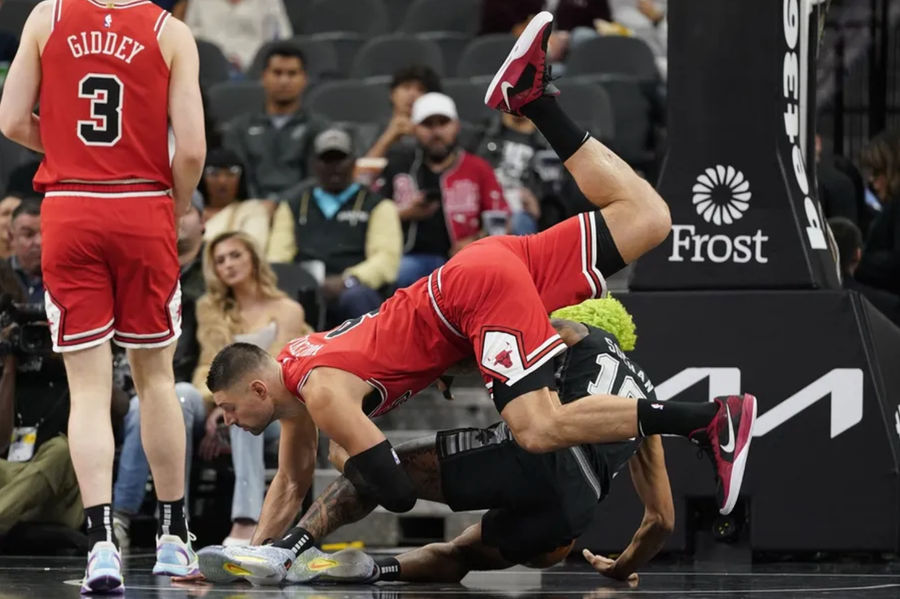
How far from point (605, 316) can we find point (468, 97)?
5.38 metres

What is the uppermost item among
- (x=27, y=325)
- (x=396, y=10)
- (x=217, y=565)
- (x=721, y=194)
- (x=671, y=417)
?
(x=396, y=10)

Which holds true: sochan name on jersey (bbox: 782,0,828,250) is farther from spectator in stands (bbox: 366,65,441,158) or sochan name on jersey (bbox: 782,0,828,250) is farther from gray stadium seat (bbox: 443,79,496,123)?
gray stadium seat (bbox: 443,79,496,123)

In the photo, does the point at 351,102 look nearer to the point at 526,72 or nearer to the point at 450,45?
the point at 450,45

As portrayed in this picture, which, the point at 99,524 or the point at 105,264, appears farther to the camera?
the point at 105,264

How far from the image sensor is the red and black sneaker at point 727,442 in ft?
16.4

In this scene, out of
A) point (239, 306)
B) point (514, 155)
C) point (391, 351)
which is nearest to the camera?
point (391, 351)

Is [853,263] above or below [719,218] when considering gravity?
below

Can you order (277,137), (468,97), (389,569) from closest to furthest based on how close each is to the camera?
(389,569)
(277,137)
(468,97)

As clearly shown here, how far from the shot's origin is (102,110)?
501 cm

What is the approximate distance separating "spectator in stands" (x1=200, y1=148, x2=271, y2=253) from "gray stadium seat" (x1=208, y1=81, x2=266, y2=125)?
2062mm

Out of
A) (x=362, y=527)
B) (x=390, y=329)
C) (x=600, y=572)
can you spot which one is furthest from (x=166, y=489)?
(x=362, y=527)

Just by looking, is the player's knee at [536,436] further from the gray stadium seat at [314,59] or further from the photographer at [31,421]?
the gray stadium seat at [314,59]

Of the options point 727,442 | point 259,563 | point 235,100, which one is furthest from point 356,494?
point 235,100

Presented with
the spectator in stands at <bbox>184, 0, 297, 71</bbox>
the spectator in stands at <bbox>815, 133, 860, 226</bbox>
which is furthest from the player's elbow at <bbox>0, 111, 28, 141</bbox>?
the spectator in stands at <bbox>184, 0, 297, 71</bbox>
